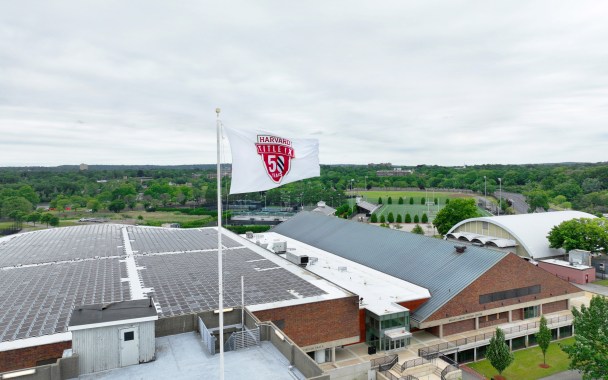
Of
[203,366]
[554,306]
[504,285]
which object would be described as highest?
[203,366]

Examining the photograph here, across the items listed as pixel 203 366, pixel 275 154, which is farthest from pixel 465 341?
pixel 275 154

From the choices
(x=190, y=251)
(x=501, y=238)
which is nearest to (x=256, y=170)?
(x=190, y=251)

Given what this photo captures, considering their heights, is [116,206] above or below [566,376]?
above

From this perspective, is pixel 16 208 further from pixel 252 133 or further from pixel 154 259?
pixel 252 133

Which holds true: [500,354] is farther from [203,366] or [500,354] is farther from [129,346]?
[129,346]

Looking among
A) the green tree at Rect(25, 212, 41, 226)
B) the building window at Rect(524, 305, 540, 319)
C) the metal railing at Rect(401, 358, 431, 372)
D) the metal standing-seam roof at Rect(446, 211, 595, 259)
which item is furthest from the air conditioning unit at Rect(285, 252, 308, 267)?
the green tree at Rect(25, 212, 41, 226)

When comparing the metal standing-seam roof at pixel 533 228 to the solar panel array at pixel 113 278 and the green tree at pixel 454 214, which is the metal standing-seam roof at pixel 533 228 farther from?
the solar panel array at pixel 113 278

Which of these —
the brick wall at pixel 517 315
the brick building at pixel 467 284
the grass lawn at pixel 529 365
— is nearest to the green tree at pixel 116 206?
the brick building at pixel 467 284
